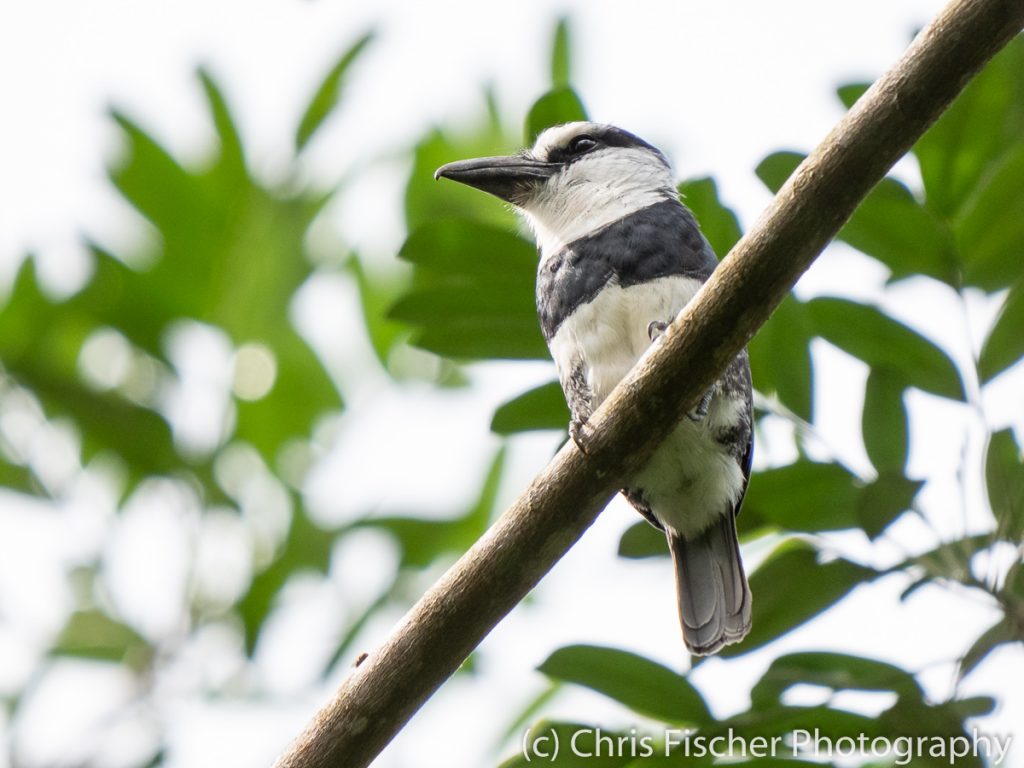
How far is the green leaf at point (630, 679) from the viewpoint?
214 centimetres

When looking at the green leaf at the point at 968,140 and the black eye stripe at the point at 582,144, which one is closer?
the green leaf at the point at 968,140

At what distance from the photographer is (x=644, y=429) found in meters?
1.83

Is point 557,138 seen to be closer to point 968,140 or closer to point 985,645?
point 968,140

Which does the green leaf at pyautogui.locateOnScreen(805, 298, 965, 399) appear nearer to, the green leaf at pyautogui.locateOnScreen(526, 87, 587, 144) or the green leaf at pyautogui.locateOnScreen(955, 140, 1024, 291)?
the green leaf at pyautogui.locateOnScreen(955, 140, 1024, 291)

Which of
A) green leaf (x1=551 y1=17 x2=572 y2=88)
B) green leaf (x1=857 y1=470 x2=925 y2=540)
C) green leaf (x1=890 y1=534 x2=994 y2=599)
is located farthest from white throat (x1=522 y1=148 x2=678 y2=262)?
green leaf (x1=890 y1=534 x2=994 y2=599)

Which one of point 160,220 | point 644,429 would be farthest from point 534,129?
point 160,220

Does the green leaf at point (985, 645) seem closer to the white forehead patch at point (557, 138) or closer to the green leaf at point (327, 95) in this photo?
the white forehead patch at point (557, 138)

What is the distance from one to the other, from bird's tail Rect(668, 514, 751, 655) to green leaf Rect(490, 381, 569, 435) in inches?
14.5

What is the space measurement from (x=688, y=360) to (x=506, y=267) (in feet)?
2.54

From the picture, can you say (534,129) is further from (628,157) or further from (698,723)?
(698,723)

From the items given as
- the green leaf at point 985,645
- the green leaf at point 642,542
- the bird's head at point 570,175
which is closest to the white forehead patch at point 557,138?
the bird's head at point 570,175

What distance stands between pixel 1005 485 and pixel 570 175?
56.4 inches

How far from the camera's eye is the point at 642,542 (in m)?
2.50

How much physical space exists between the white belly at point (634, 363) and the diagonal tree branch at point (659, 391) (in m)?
0.61
